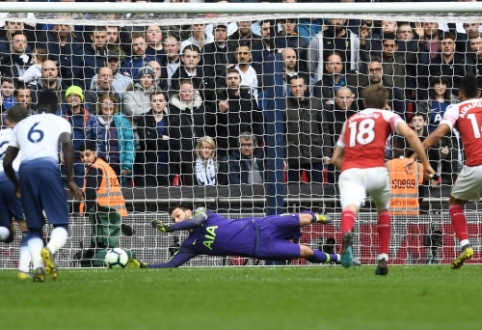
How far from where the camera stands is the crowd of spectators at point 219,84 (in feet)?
51.1

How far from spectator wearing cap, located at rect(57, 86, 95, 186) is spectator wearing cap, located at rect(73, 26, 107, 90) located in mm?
332

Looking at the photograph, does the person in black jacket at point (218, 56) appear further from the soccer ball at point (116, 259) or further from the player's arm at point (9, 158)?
the player's arm at point (9, 158)

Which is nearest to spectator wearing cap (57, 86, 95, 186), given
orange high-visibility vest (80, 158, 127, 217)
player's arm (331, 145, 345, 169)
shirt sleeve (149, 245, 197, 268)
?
orange high-visibility vest (80, 158, 127, 217)

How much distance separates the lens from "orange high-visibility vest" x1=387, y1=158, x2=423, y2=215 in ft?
51.1

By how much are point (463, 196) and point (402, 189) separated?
3.07m

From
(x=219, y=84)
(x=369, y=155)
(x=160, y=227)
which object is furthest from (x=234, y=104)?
A: (x=369, y=155)

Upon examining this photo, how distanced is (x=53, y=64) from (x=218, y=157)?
2692 mm

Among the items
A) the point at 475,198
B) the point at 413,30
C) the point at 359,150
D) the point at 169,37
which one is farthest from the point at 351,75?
the point at 359,150

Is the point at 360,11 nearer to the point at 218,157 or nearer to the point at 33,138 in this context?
the point at 218,157

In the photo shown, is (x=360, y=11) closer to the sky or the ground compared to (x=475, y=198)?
closer to the sky

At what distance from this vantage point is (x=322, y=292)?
9.26 m

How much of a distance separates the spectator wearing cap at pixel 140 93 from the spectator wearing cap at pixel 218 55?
840 millimetres

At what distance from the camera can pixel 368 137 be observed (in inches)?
439

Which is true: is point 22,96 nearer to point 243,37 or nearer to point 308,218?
point 243,37
